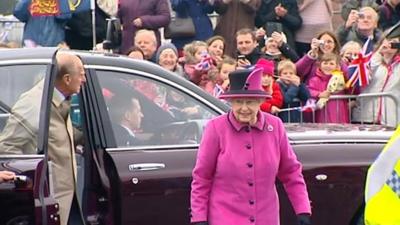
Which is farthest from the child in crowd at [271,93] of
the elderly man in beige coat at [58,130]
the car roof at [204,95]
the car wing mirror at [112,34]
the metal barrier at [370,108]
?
the elderly man in beige coat at [58,130]

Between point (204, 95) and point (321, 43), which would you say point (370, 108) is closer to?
point (321, 43)

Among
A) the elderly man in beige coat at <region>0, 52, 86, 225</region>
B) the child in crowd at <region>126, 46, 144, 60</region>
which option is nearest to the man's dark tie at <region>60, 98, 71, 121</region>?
the elderly man in beige coat at <region>0, 52, 86, 225</region>

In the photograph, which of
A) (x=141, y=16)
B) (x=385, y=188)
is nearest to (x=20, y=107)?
(x=385, y=188)

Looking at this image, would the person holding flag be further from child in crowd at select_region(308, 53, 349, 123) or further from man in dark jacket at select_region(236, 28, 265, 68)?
man in dark jacket at select_region(236, 28, 265, 68)

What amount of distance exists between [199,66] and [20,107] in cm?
Answer: 491

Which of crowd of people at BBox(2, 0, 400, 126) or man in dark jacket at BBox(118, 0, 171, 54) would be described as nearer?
crowd of people at BBox(2, 0, 400, 126)

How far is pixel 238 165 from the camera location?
571 cm

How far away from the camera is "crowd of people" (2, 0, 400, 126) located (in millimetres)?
11125

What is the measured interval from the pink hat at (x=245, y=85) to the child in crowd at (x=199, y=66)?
476 cm

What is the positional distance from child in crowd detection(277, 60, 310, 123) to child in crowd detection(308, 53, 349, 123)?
16cm

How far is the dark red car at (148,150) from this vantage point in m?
6.58

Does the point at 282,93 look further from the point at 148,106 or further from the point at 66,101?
the point at 66,101

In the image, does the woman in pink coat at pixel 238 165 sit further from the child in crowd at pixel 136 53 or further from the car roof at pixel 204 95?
the child in crowd at pixel 136 53

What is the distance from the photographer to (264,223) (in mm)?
5793
